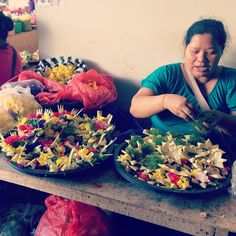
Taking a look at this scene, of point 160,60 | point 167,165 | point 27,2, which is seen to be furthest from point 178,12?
point 27,2

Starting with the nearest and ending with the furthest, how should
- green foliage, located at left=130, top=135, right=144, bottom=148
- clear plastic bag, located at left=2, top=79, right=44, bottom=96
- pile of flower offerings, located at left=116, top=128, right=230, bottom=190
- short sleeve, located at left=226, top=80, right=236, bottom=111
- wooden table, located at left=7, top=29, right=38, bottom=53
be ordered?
pile of flower offerings, located at left=116, top=128, right=230, bottom=190, green foliage, located at left=130, top=135, right=144, bottom=148, short sleeve, located at left=226, top=80, right=236, bottom=111, clear plastic bag, located at left=2, top=79, right=44, bottom=96, wooden table, located at left=7, top=29, right=38, bottom=53

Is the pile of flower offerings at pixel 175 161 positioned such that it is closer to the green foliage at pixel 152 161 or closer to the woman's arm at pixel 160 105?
the green foliage at pixel 152 161

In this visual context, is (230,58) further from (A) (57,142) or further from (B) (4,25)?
(B) (4,25)

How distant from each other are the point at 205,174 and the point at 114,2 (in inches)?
58.6

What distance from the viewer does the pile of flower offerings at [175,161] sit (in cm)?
135

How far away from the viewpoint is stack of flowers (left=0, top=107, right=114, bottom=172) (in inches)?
57.6

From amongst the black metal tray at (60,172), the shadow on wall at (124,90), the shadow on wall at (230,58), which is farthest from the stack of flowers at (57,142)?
the shadow on wall at (230,58)

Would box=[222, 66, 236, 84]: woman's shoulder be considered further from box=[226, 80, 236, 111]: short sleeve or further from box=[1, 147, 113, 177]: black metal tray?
box=[1, 147, 113, 177]: black metal tray

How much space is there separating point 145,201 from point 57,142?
533 mm

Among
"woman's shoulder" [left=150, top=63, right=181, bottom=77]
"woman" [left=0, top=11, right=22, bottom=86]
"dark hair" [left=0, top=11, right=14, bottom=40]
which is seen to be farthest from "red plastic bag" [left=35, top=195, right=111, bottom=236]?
"dark hair" [left=0, top=11, right=14, bottom=40]

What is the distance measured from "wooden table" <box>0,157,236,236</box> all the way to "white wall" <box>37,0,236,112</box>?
44.0 inches

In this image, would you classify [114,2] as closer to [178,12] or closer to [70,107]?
[178,12]

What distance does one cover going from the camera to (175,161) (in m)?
1.47

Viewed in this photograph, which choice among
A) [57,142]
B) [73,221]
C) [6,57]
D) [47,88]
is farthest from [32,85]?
[73,221]
